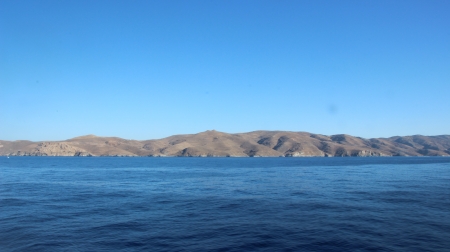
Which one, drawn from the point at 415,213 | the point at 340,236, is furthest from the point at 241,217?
the point at 415,213

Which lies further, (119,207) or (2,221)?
(119,207)

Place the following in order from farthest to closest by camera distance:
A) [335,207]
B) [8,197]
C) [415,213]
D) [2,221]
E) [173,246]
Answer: [8,197] → [335,207] → [415,213] → [2,221] → [173,246]

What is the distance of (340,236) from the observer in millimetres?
23688

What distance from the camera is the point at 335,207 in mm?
34344

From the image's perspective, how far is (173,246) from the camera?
21.6 meters

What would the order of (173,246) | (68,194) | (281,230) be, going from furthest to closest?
(68,194) < (281,230) < (173,246)

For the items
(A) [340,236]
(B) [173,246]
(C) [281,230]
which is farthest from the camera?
(C) [281,230]

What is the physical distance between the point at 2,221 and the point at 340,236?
27902 mm

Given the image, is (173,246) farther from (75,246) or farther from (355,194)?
(355,194)

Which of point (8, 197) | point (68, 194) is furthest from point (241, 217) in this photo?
point (8, 197)

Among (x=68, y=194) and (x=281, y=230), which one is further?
(x=68, y=194)

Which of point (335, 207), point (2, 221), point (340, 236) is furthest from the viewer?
point (335, 207)

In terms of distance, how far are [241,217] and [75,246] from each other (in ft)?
45.1

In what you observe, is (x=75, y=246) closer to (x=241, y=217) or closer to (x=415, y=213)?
(x=241, y=217)
